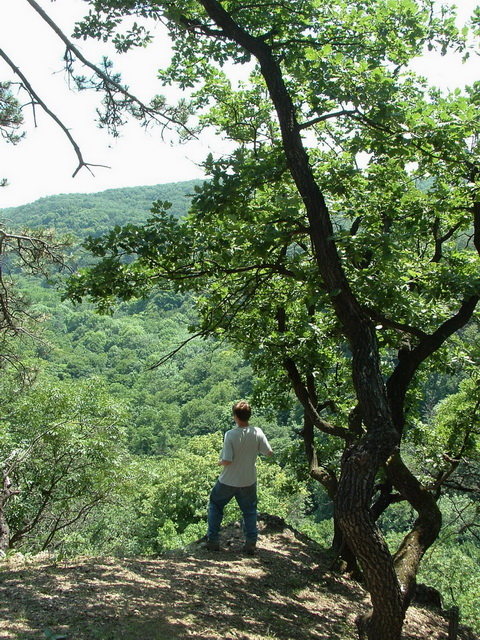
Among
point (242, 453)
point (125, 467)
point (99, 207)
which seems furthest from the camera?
point (99, 207)

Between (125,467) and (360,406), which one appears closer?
(360,406)

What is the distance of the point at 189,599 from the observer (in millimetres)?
4535

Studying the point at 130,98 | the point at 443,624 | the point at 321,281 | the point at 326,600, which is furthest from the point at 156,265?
the point at 443,624

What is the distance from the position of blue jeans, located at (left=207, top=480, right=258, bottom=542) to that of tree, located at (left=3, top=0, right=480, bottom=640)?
1437mm

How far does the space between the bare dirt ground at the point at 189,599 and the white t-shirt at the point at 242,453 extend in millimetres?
874

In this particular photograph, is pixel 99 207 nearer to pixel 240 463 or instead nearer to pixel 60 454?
pixel 60 454

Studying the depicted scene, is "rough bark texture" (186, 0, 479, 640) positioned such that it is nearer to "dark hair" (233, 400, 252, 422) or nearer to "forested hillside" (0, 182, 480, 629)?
"forested hillside" (0, 182, 480, 629)

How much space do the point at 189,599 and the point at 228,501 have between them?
129cm

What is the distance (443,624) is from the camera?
239 inches

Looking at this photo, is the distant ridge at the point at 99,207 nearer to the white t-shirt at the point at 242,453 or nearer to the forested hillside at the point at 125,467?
the forested hillside at the point at 125,467

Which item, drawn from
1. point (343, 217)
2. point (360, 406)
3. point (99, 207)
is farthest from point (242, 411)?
point (99, 207)

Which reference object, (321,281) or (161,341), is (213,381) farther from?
(321,281)

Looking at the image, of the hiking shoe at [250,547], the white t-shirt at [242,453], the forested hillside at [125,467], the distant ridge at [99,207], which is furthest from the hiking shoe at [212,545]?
the distant ridge at [99,207]

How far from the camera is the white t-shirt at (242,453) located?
562 centimetres
